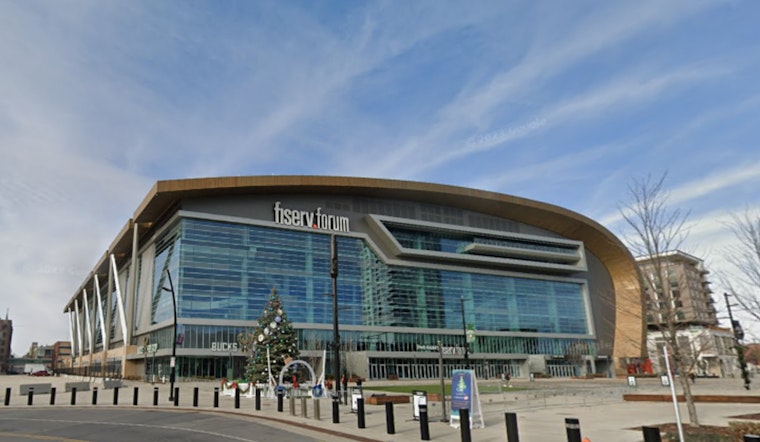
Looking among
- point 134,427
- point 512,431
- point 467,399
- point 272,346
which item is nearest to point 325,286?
point 272,346

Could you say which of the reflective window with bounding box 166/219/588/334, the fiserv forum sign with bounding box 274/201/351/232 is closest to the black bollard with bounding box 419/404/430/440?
the reflective window with bounding box 166/219/588/334

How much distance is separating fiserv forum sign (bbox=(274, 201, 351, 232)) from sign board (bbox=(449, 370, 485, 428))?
49867 mm

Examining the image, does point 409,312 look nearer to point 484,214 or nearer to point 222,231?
point 484,214

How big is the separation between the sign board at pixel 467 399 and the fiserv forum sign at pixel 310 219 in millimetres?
49867

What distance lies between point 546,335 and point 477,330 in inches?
550

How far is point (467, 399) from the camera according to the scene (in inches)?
632

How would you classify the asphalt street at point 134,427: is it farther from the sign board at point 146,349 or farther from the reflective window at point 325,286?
the sign board at point 146,349

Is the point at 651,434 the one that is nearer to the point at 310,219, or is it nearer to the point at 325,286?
the point at 325,286

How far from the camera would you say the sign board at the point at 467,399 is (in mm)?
16016

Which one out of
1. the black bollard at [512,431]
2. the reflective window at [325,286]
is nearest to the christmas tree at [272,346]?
the reflective window at [325,286]

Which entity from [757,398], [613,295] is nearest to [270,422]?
[757,398]

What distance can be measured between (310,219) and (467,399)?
52.7m

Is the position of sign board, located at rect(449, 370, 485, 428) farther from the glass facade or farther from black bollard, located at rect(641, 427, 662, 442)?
the glass facade

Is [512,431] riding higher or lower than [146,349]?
lower
